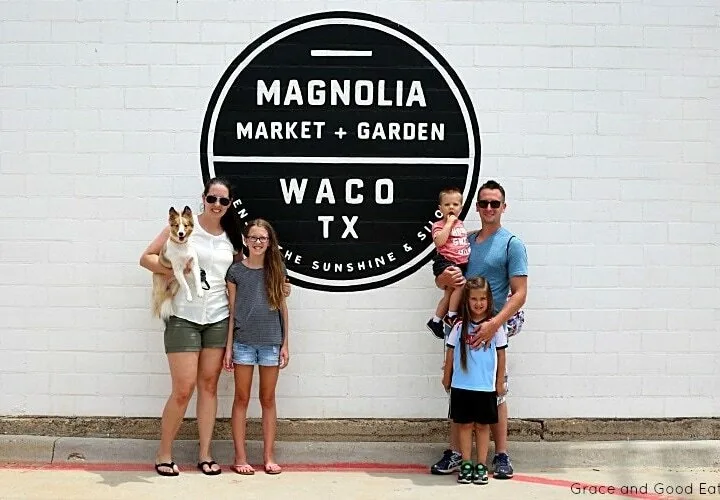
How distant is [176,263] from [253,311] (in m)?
0.59

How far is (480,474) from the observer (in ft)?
20.9

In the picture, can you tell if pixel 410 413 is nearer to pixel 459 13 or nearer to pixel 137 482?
pixel 137 482

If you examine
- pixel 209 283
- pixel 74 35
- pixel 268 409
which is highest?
pixel 74 35

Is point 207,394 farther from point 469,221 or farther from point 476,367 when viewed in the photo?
point 469,221

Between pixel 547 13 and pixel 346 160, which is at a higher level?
pixel 547 13

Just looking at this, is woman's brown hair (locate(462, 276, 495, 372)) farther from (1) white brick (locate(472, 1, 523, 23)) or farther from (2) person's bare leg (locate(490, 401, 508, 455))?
(1) white brick (locate(472, 1, 523, 23))

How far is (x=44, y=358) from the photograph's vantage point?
22.6 feet

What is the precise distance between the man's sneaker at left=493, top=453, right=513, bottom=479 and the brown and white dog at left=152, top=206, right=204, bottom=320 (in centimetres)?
228

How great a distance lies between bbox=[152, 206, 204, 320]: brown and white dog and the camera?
241 inches

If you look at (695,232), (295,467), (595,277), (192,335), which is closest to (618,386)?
(595,277)

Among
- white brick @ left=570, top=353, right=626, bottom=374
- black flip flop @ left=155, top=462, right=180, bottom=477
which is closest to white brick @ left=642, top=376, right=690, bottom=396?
white brick @ left=570, top=353, right=626, bottom=374

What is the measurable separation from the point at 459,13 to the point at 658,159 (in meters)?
1.76

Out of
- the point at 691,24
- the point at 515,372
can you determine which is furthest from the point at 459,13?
the point at 515,372

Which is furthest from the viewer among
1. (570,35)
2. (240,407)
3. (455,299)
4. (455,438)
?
(570,35)
